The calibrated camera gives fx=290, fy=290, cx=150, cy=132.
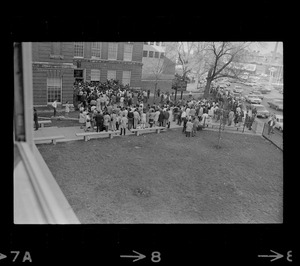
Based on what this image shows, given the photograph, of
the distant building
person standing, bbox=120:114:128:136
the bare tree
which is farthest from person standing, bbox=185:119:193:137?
the distant building

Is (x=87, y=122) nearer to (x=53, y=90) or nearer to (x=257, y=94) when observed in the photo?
(x=53, y=90)

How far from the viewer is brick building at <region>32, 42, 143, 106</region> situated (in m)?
10.5

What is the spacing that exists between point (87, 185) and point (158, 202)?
55.3 inches

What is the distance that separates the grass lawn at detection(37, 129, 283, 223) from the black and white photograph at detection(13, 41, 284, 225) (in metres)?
0.02

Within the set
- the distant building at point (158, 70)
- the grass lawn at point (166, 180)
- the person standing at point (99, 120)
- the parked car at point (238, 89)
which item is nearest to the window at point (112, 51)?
the distant building at point (158, 70)

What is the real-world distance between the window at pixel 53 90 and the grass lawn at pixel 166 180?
10.8ft

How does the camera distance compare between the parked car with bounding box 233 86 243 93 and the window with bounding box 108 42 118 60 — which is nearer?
the window with bounding box 108 42 118 60

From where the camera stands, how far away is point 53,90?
1062 centimetres

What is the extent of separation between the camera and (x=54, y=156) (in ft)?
22.1

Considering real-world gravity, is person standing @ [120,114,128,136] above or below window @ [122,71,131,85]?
below
